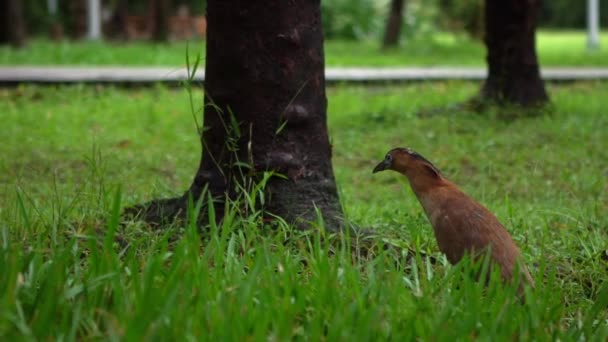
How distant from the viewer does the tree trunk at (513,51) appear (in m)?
10.0

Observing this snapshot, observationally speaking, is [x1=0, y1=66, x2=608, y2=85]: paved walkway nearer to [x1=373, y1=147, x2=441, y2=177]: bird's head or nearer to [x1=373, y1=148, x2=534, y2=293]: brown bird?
[x1=373, y1=147, x2=441, y2=177]: bird's head

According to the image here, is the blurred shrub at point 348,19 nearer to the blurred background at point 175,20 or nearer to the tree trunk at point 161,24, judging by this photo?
the blurred background at point 175,20

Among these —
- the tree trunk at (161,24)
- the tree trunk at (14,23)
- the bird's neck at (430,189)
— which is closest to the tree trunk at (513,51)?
the bird's neck at (430,189)

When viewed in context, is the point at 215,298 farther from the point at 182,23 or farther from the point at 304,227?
the point at 182,23

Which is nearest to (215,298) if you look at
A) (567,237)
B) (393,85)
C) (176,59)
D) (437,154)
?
(567,237)

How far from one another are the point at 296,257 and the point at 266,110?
109 centimetres

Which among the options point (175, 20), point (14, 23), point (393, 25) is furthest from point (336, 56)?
point (175, 20)

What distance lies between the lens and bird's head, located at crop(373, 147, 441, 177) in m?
4.01

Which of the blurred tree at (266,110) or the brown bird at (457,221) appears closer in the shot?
the brown bird at (457,221)

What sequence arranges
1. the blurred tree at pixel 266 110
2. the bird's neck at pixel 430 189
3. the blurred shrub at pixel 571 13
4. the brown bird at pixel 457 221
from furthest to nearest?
the blurred shrub at pixel 571 13, the blurred tree at pixel 266 110, the bird's neck at pixel 430 189, the brown bird at pixel 457 221

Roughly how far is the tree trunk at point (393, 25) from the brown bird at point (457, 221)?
17.4 meters

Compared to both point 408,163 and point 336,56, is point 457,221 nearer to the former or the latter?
point 408,163

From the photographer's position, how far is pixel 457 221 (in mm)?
3775

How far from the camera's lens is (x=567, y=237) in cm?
478
